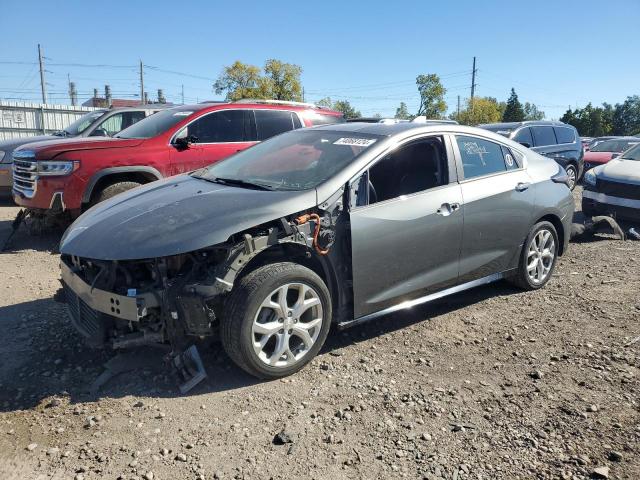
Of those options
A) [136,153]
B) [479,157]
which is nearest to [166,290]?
[479,157]

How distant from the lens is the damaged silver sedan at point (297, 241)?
322 centimetres

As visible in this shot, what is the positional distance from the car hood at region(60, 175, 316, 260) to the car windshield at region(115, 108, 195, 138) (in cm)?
350

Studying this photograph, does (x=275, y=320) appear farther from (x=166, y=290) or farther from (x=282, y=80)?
(x=282, y=80)

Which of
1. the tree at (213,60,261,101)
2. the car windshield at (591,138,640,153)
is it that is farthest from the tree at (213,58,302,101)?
the car windshield at (591,138,640,153)

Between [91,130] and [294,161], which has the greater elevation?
[91,130]

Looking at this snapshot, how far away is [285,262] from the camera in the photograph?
3445 mm

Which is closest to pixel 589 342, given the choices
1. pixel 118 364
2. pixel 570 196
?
→ pixel 570 196

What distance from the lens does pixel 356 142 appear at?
4.14 meters

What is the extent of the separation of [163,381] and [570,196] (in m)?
4.41

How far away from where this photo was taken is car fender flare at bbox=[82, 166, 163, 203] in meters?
6.56

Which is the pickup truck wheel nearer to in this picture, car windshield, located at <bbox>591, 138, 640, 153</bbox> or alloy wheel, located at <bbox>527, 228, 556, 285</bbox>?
alloy wheel, located at <bbox>527, 228, 556, 285</bbox>

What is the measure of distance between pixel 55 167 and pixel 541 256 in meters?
5.69

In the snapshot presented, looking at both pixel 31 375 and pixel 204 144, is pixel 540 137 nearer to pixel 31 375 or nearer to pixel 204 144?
pixel 204 144

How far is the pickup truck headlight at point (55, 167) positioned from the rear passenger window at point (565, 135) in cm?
1116
